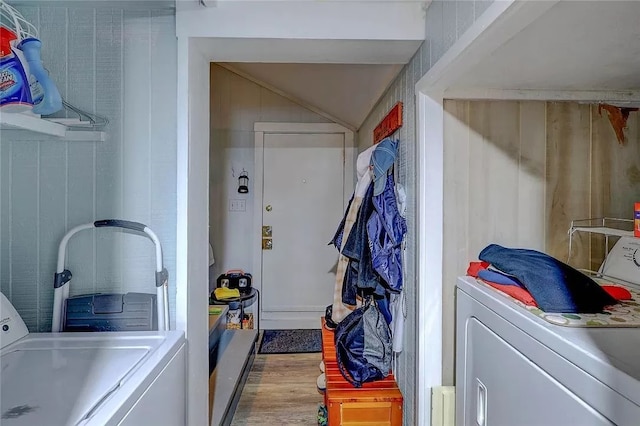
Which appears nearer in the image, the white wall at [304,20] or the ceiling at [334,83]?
the white wall at [304,20]

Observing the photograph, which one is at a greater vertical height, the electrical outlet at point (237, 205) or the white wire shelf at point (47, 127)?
the white wire shelf at point (47, 127)

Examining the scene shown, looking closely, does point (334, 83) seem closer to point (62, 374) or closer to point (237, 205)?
point (237, 205)

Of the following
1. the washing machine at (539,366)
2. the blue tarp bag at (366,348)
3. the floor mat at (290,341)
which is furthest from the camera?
the floor mat at (290,341)

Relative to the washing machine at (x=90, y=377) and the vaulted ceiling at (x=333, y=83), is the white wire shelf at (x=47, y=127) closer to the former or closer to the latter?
the washing machine at (x=90, y=377)

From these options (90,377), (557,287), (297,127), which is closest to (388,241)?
(557,287)

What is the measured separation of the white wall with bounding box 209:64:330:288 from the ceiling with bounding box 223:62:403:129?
226 millimetres

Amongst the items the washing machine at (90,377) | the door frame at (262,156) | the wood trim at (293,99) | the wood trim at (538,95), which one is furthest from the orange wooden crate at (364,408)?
the wood trim at (293,99)

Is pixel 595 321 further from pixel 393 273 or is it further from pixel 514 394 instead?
pixel 393 273

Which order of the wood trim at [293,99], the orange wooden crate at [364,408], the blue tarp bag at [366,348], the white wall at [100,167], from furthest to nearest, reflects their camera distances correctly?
the wood trim at [293,99] < the blue tarp bag at [366,348] < the orange wooden crate at [364,408] < the white wall at [100,167]

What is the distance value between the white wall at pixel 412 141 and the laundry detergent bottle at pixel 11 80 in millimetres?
1339

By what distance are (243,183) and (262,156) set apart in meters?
0.33

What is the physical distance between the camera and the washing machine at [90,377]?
2.72ft

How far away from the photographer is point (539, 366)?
28.8 inches

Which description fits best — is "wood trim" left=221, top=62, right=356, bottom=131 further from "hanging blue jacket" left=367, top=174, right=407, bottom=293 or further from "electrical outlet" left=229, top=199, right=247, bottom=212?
A: "hanging blue jacket" left=367, top=174, right=407, bottom=293
